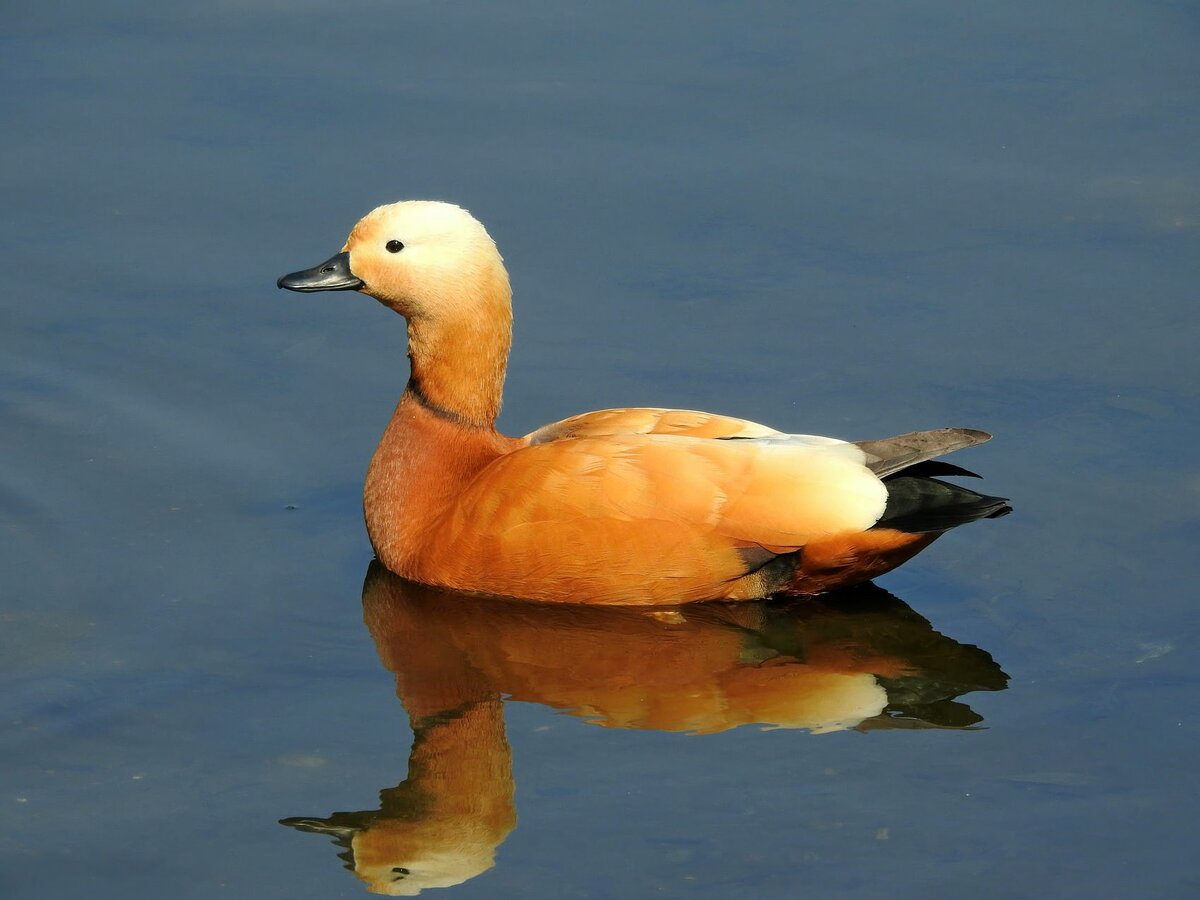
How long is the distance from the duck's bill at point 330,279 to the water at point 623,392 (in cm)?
82

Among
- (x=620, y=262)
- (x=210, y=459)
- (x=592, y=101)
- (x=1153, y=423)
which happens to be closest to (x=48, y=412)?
(x=210, y=459)

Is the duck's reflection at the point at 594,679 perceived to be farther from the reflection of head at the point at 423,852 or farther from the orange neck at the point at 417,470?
the orange neck at the point at 417,470

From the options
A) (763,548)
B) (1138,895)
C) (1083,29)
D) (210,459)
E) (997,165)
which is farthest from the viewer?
(1083,29)

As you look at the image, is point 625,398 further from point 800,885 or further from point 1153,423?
point 800,885

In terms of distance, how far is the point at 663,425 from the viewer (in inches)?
279

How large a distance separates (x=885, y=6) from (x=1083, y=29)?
1.09 metres

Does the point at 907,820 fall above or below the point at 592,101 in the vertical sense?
below

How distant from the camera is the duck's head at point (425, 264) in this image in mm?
7145

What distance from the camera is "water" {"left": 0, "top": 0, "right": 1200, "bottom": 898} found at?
5.70 meters

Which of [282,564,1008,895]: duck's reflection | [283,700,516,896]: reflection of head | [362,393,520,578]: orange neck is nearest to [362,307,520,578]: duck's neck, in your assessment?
[362,393,520,578]: orange neck

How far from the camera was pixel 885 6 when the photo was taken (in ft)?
35.7

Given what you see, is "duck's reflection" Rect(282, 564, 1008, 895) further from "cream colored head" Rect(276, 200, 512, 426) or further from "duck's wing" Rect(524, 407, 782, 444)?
"cream colored head" Rect(276, 200, 512, 426)

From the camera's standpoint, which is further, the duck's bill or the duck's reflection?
the duck's bill

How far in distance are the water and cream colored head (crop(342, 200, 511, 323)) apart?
35.6 inches
